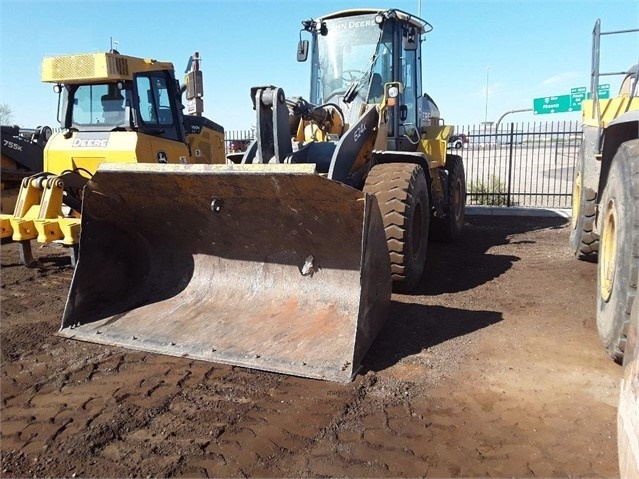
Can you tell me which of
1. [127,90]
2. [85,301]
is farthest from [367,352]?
[127,90]

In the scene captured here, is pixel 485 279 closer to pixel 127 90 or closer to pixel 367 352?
pixel 367 352

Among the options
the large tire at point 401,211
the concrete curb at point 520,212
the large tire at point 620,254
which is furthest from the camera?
the concrete curb at point 520,212

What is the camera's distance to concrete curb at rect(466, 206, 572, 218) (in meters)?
11.4

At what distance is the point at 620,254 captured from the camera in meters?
3.46

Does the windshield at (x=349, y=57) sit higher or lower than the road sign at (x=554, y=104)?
lower

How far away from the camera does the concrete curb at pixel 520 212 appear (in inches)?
449

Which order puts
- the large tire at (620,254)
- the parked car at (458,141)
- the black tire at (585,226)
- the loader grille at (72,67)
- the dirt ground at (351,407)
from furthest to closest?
1. the parked car at (458,141)
2. the loader grille at (72,67)
3. the black tire at (585,226)
4. the large tire at (620,254)
5. the dirt ground at (351,407)

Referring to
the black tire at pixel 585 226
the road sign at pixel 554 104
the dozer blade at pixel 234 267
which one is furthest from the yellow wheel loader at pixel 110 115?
the road sign at pixel 554 104

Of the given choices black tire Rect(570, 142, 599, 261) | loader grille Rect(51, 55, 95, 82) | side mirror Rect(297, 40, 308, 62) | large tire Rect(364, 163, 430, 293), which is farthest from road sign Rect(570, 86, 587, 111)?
loader grille Rect(51, 55, 95, 82)

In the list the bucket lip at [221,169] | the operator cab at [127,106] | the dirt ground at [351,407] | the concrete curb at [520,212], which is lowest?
the dirt ground at [351,407]

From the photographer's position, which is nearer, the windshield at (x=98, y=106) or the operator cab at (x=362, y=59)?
the operator cab at (x=362, y=59)

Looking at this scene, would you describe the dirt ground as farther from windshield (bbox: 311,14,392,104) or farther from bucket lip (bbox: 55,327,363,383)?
windshield (bbox: 311,14,392,104)

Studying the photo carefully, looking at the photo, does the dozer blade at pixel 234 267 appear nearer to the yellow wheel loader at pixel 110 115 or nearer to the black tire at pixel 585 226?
the yellow wheel loader at pixel 110 115

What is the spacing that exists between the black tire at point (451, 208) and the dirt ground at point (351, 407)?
3218 millimetres
